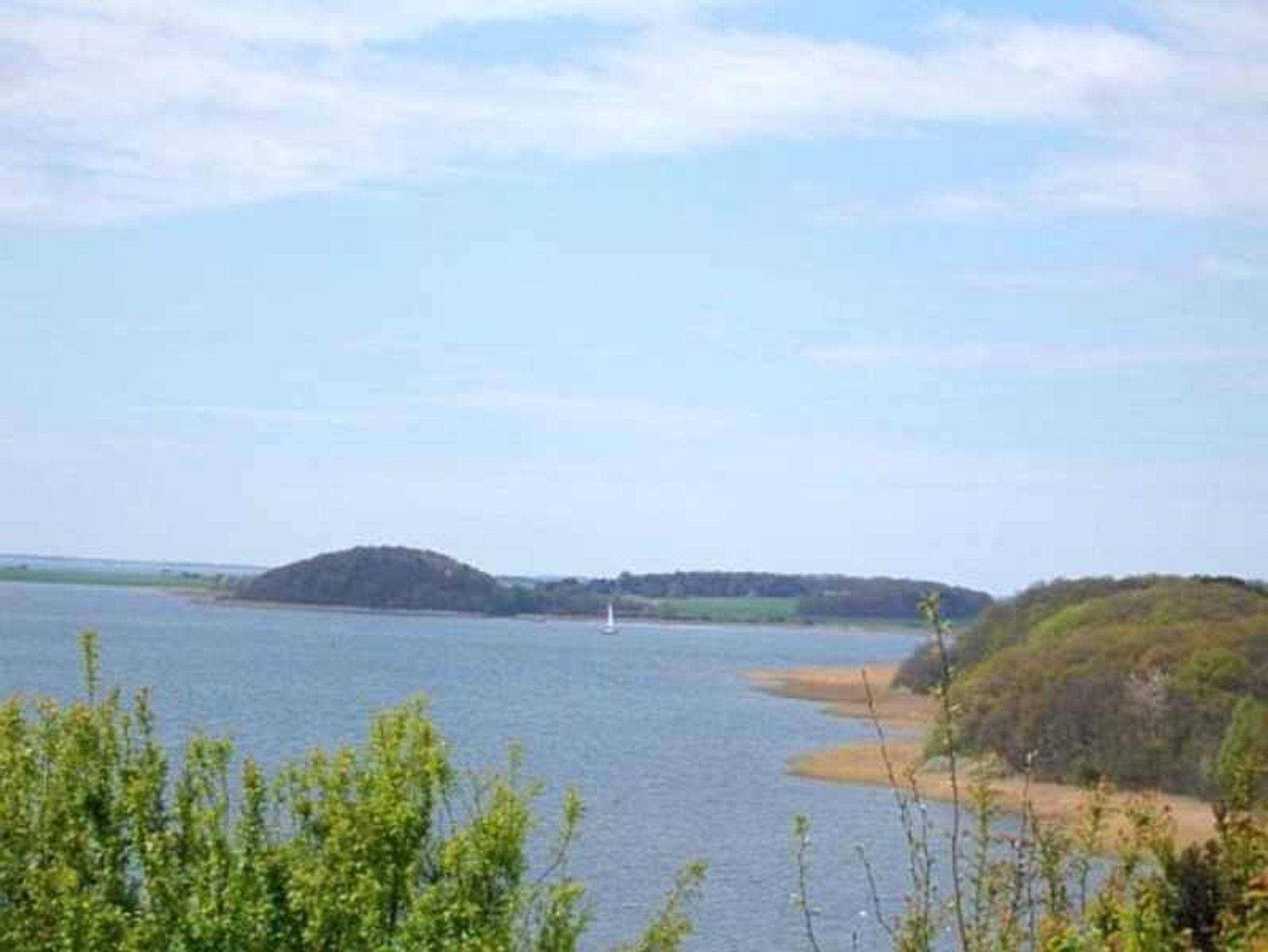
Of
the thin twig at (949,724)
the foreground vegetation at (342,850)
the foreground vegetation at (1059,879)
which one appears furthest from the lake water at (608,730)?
the thin twig at (949,724)

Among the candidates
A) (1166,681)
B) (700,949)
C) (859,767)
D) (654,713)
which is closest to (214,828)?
(700,949)

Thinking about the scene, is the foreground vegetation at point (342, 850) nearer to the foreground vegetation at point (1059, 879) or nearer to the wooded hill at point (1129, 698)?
the foreground vegetation at point (1059, 879)

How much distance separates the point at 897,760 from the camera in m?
66.1

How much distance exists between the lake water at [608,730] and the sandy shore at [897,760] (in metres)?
1.28

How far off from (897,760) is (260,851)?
54945mm

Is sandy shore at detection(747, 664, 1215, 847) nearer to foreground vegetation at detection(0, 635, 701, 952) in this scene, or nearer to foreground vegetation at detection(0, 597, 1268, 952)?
foreground vegetation at detection(0, 597, 1268, 952)

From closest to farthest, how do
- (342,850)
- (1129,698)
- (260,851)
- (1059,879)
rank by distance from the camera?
1. (1059,879)
2. (342,850)
3. (260,851)
4. (1129,698)

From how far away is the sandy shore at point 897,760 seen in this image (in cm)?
4017

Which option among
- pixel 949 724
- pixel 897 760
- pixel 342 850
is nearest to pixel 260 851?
pixel 342 850

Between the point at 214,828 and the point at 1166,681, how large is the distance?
188 feet

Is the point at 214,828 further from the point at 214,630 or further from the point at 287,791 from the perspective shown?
Answer: the point at 214,630

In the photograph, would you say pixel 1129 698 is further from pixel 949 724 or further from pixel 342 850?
pixel 949 724

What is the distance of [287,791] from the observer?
13180 mm

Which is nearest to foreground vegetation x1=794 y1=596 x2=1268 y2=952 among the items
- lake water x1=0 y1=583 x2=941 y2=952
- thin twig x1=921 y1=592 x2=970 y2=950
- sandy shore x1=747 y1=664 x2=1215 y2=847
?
thin twig x1=921 y1=592 x2=970 y2=950
